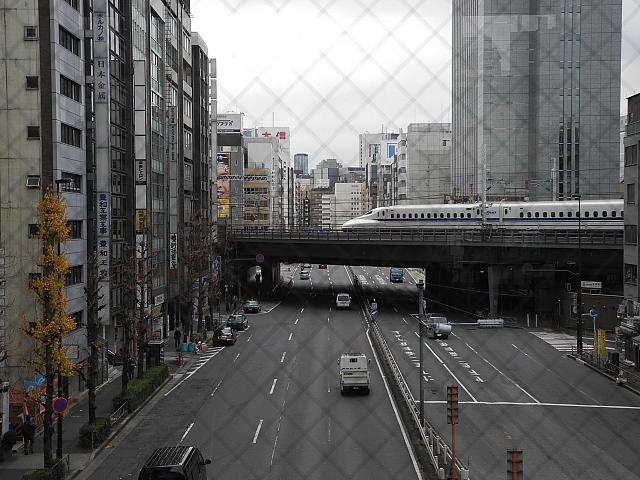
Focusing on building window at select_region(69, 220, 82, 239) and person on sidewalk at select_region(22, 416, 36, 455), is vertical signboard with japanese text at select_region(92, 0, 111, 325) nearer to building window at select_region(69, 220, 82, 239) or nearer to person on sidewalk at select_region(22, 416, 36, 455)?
building window at select_region(69, 220, 82, 239)

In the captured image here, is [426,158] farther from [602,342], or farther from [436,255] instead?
[602,342]

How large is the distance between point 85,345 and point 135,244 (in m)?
1.81

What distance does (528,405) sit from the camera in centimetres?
520

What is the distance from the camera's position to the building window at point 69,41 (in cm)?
534

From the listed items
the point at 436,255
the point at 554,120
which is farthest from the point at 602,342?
the point at 554,120

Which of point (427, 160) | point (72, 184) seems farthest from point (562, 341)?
point (427, 160)

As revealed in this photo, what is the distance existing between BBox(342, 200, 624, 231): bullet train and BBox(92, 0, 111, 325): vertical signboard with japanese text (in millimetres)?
6269

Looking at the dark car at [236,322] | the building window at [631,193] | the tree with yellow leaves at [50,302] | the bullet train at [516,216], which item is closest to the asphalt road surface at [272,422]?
the tree with yellow leaves at [50,302]

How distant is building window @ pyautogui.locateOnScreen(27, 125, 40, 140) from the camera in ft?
16.7

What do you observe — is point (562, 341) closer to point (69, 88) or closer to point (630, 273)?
point (630, 273)

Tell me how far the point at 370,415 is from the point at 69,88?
368 centimetres

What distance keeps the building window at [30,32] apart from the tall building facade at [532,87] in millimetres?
3218

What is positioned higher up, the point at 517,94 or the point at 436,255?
the point at 517,94

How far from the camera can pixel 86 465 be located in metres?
3.99
